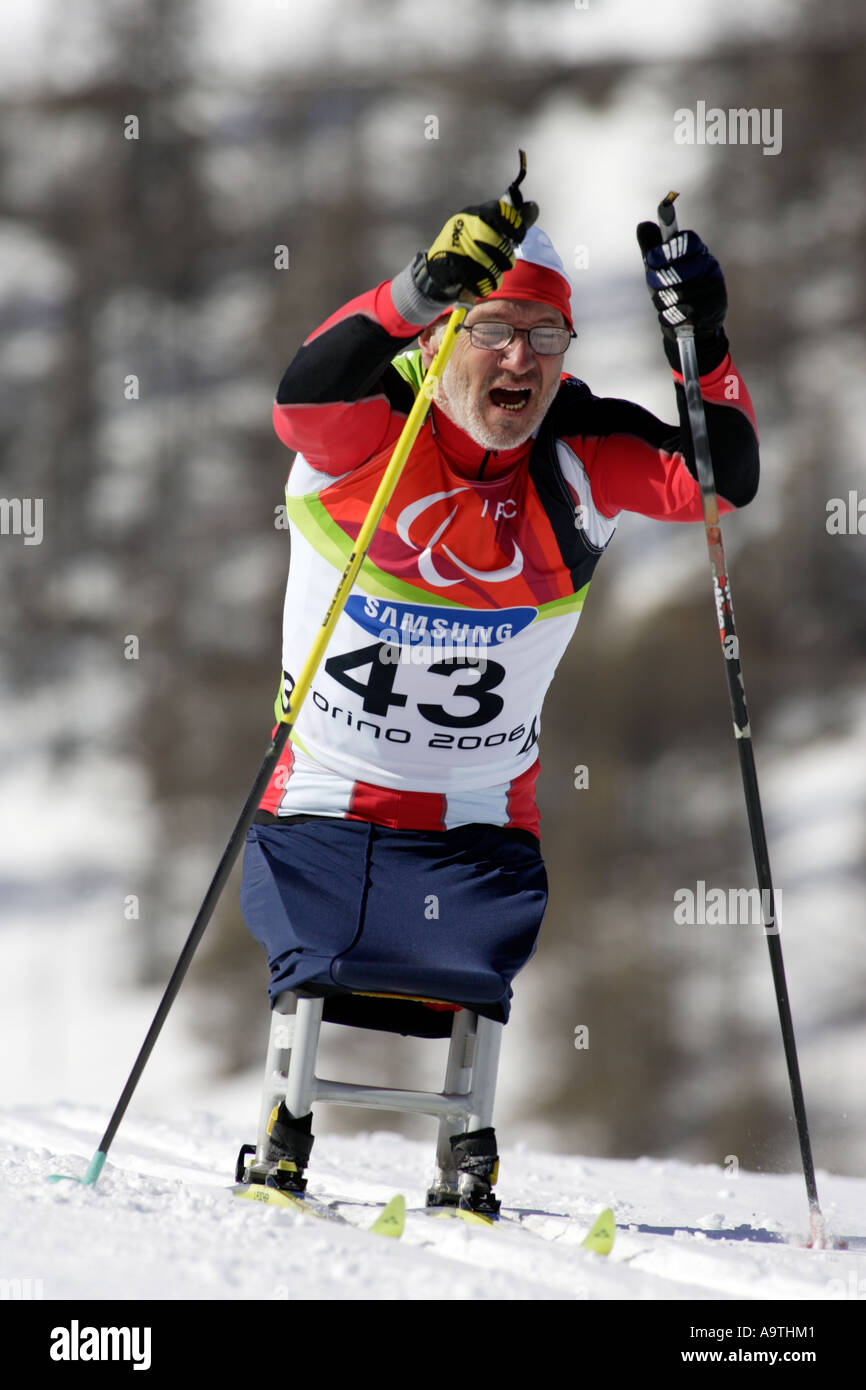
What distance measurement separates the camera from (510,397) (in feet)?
7.32

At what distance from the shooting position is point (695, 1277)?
1.74 metres

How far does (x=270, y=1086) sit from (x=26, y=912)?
1577cm

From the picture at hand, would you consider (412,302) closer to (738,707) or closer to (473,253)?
(473,253)

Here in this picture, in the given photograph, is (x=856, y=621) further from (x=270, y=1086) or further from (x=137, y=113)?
(x=270, y=1086)

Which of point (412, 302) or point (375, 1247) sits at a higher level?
point (412, 302)


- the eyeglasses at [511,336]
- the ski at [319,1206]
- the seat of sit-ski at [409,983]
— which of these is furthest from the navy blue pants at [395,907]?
the eyeglasses at [511,336]

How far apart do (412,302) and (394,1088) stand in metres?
1.20

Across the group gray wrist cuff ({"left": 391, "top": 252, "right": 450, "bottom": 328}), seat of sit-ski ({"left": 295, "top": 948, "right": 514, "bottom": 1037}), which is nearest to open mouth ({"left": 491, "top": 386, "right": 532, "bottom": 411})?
gray wrist cuff ({"left": 391, "top": 252, "right": 450, "bottom": 328})

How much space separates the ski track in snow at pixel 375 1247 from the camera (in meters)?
1.50

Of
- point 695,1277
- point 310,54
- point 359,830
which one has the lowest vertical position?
point 695,1277

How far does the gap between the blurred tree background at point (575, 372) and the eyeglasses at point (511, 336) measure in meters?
10.0

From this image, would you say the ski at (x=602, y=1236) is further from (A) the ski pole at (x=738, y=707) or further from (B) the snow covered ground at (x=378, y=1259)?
(A) the ski pole at (x=738, y=707)

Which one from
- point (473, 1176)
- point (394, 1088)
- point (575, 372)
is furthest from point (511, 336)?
point (575, 372)
